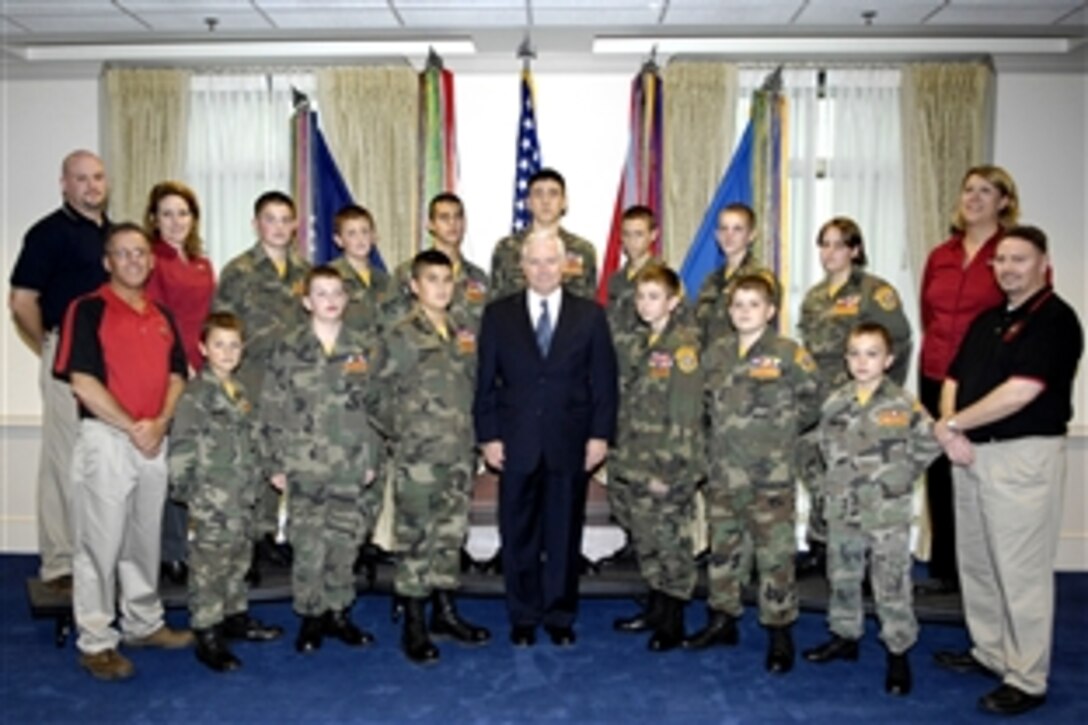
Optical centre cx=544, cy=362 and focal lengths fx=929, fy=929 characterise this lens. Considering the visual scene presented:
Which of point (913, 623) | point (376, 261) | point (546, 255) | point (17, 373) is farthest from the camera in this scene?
point (17, 373)

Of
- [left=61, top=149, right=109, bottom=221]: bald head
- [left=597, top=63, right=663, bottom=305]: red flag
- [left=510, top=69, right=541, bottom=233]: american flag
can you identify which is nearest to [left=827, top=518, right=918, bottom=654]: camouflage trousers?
[left=597, top=63, right=663, bottom=305]: red flag

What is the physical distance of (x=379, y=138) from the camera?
18.8ft

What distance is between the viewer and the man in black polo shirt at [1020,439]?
3.26 meters

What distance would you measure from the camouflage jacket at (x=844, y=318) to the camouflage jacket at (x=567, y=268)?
107cm

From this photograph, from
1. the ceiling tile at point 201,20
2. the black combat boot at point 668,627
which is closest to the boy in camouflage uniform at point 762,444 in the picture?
the black combat boot at point 668,627

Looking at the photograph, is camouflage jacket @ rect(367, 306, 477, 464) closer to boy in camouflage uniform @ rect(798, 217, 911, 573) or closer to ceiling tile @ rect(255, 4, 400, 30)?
boy in camouflage uniform @ rect(798, 217, 911, 573)

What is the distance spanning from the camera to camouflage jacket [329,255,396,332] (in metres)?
4.29

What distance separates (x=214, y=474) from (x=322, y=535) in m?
0.49

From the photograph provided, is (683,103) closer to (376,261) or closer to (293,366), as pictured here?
(376,261)

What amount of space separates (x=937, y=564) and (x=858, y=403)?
131 centimetres

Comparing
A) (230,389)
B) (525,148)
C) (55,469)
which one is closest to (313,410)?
(230,389)

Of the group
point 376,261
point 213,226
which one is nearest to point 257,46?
point 213,226

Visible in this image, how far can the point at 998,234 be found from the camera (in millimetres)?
3926

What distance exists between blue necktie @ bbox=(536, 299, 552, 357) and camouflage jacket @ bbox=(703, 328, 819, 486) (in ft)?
2.36
